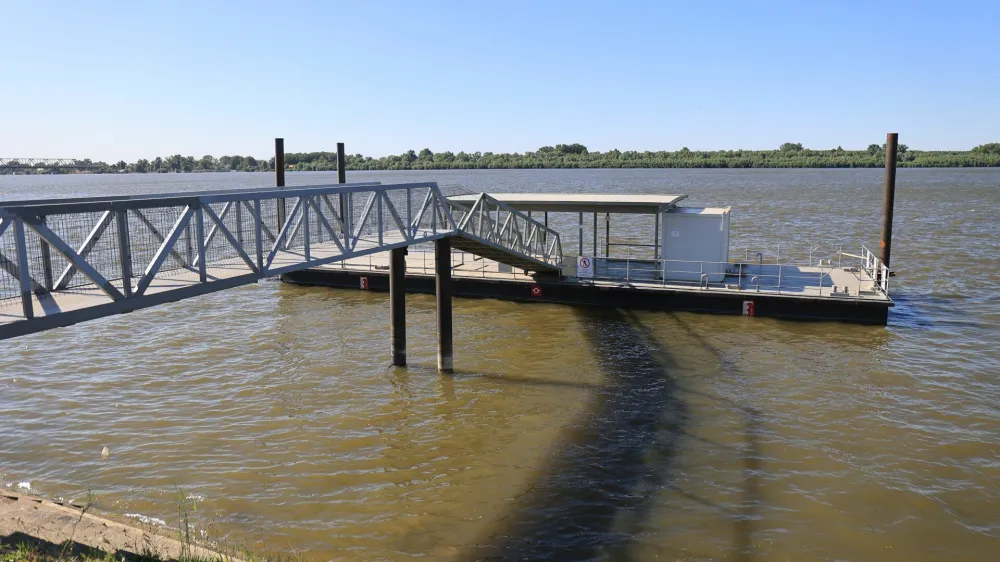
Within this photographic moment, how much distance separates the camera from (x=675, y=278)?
2478 centimetres

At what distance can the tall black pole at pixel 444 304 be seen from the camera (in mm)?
18078

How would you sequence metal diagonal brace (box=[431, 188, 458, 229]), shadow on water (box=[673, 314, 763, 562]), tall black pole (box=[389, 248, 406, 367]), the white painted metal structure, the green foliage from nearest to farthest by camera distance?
shadow on water (box=[673, 314, 763, 562])
metal diagonal brace (box=[431, 188, 458, 229])
tall black pole (box=[389, 248, 406, 367])
the white painted metal structure
the green foliage

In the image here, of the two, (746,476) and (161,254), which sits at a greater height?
(161,254)

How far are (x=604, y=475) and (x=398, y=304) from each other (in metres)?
7.59

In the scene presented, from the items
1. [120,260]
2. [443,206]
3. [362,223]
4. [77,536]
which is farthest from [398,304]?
[77,536]

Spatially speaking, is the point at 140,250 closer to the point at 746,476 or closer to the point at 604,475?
the point at 604,475

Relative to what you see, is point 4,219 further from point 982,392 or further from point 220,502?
point 982,392

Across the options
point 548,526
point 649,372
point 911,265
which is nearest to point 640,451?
point 548,526

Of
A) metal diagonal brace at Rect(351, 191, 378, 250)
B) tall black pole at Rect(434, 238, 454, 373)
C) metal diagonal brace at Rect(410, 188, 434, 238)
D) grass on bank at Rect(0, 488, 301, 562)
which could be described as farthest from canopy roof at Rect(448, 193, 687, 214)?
grass on bank at Rect(0, 488, 301, 562)

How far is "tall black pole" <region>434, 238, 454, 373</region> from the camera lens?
1808 centimetres

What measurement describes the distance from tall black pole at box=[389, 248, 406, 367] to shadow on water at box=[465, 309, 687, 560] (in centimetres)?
504

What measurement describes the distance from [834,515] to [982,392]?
26.2 feet

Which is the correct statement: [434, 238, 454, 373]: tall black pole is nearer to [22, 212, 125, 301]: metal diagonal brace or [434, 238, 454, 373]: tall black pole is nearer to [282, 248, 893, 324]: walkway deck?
[282, 248, 893, 324]: walkway deck

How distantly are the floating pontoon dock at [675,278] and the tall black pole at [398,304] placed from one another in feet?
11.0
